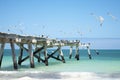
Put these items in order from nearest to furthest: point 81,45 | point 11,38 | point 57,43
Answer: point 11,38, point 57,43, point 81,45

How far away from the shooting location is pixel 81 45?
42.4 m

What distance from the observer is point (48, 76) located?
9.55m

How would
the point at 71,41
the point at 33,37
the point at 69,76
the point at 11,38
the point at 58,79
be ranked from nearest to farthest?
1. the point at 58,79
2. the point at 69,76
3. the point at 11,38
4. the point at 33,37
5. the point at 71,41

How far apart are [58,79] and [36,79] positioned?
622 millimetres

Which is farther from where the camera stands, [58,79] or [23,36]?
[23,36]

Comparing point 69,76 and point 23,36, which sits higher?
point 23,36

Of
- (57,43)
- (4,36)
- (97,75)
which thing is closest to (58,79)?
(97,75)

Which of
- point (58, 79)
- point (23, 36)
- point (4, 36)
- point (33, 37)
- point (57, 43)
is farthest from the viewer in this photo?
point (57, 43)

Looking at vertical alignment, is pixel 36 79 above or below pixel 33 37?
below

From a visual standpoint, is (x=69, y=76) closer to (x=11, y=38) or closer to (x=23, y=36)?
(x=11, y=38)

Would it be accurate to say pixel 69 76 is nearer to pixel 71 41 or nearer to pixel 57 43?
pixel 57 43

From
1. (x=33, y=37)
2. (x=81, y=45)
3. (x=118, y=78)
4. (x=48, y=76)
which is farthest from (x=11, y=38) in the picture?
(x=81, y=45)

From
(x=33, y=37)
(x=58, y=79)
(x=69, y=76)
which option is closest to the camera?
(x=58, y=79)

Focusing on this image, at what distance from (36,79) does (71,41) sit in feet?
93.6
